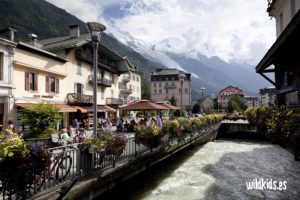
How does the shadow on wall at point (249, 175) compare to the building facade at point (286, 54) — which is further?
the shadow on wall at point (249, 175)

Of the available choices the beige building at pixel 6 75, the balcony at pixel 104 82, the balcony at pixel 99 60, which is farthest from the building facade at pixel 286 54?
the balcony at pixel 104 82

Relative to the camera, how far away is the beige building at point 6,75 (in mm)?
19031

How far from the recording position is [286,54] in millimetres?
9062

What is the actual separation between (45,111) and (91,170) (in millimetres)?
7409

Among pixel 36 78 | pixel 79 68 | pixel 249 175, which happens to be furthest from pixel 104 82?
pixel 249 175

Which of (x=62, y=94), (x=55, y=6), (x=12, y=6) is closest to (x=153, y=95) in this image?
(x=12, y=6)

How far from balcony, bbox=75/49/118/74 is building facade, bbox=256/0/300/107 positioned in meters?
22.5

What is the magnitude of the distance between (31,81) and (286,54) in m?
20.8

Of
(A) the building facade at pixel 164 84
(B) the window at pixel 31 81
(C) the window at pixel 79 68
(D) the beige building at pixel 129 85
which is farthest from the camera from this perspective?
(A) the building facade at pixel 164 84

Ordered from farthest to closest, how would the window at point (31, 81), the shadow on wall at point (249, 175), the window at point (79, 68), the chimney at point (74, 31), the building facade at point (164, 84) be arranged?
the building facade at point (164, 84), the chimney at point (74, 31), the window at point (79, 68), the window at point (31, 81), the shadow on wall at point (249, 175)

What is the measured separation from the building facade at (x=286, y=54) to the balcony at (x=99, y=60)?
22547mm

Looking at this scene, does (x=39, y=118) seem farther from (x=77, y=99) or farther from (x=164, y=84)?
(x=164, y=84)

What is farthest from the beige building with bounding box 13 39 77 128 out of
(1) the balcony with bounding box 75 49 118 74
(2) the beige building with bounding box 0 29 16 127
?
(1) the balcony with bounding box 75 49 118 74

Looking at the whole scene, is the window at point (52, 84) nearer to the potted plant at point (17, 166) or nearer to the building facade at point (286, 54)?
the building facade at point (286, 54)
